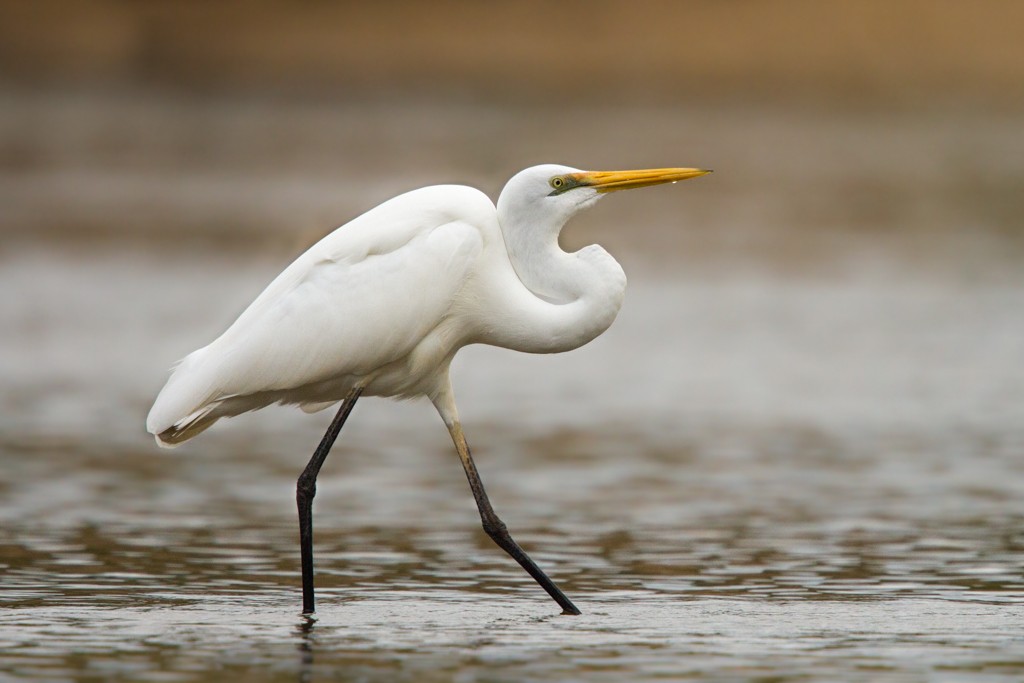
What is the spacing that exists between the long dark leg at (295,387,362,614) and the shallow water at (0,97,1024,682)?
13 centimetres

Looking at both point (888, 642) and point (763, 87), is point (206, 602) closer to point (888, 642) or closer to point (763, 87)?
point (888, 642)

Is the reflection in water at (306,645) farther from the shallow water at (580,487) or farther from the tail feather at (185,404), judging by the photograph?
the tail feather at (185,404)

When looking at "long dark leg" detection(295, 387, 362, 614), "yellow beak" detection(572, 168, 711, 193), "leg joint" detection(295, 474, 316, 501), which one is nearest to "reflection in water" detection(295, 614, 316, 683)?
"long dark leg" detection(295, 387, 362, 614)

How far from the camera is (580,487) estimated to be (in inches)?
495

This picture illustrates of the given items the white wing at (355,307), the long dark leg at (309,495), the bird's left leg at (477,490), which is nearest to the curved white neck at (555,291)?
the white wing at (355,307)

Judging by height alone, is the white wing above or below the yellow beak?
below

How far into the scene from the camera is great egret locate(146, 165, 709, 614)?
8.87 metres

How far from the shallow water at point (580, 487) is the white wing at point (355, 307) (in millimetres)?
928

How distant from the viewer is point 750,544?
10.6 metres

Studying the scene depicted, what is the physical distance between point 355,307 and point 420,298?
0.92 ft

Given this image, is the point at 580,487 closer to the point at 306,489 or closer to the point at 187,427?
the point at 306,489

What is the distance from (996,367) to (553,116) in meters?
67.6

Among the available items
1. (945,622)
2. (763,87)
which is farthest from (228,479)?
(763,87)

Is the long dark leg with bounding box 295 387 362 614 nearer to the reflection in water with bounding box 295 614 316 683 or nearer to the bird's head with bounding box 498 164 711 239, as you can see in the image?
the reflection in water with bounding box 295 614 316 683
